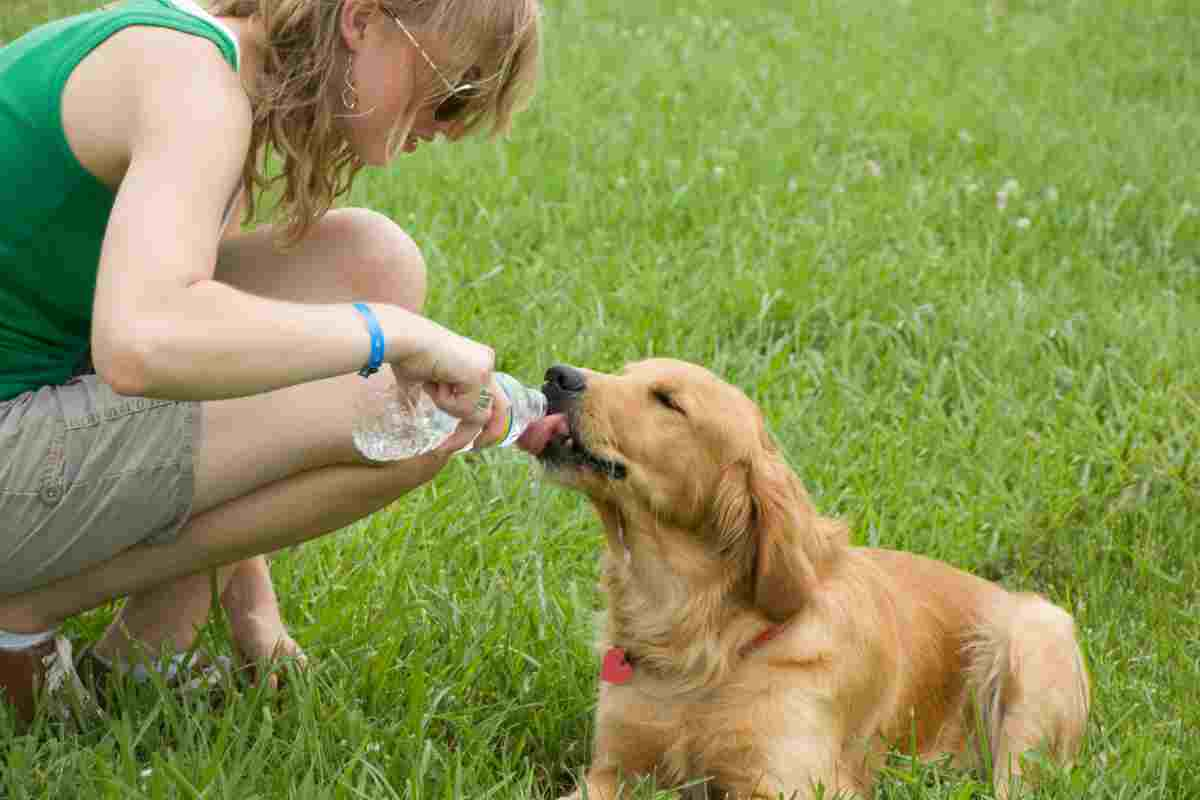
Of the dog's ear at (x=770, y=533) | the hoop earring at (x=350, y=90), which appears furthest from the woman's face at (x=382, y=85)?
the dog's ear at (x=770, y=533)

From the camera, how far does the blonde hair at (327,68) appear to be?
2.50 m

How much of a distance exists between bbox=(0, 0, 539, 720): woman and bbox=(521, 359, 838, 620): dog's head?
1.08 ft

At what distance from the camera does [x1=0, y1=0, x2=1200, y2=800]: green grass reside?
9.82 feet

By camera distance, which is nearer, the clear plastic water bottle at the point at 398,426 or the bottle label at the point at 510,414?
the clear plastic water bottle at the point at 398,426

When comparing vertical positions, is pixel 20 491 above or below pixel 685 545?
above

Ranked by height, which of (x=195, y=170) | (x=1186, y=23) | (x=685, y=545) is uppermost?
Answer: (x=195, y=170)

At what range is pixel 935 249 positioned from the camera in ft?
19.2

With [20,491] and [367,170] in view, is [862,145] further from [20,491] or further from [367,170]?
[20,491]

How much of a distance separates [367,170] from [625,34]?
270cm

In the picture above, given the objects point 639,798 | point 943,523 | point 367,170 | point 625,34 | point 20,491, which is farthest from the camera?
point 625,34

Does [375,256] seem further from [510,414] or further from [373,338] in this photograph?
[373,338]

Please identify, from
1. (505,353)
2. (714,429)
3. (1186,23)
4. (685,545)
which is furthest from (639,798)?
(1186,23)

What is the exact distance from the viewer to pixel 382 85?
255cm

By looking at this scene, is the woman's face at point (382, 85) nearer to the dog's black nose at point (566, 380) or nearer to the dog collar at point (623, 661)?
the dog's black nose at point (566, 380)
